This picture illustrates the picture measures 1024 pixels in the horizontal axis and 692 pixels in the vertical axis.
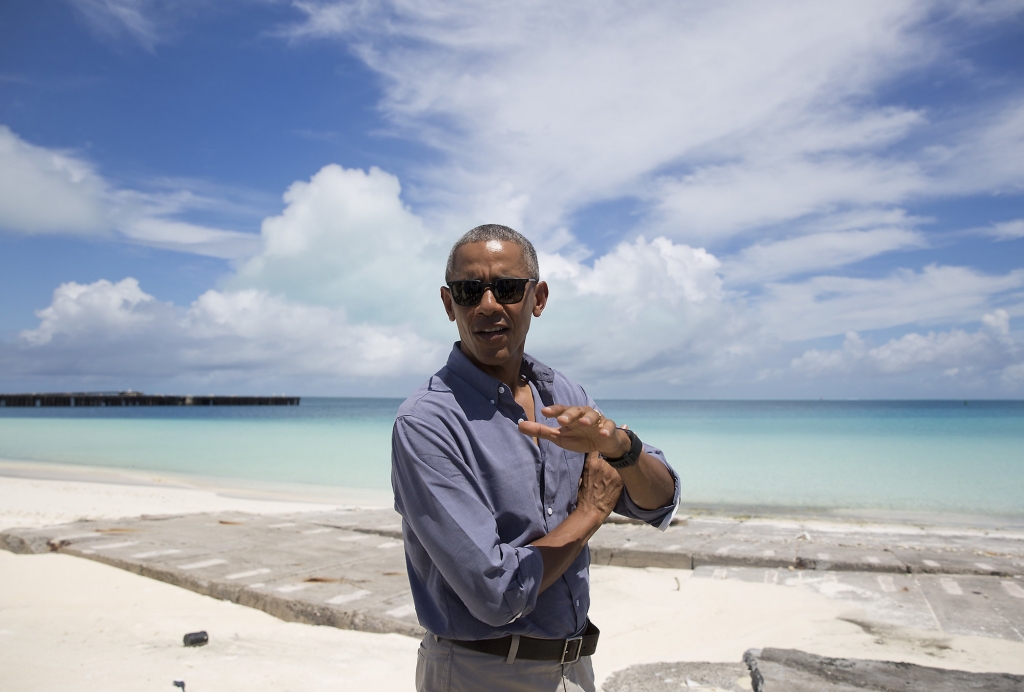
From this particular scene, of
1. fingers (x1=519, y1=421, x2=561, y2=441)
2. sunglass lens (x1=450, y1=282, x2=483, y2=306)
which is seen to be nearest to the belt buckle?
fingers (x1=519, y1=421, x2=561, y2=441)

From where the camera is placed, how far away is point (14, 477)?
1744 cm

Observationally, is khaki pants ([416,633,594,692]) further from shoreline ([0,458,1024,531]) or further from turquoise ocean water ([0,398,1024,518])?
turquoise ocean water ([0,398,1024,518])

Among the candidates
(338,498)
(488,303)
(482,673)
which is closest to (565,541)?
(482,673)

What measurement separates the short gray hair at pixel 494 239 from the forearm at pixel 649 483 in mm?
568

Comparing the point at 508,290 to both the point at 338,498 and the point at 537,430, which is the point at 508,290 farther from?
the point at 338,498

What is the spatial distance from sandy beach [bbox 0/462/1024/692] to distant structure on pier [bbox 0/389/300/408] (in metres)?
96.8

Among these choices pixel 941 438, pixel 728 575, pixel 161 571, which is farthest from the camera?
pixel 941 438

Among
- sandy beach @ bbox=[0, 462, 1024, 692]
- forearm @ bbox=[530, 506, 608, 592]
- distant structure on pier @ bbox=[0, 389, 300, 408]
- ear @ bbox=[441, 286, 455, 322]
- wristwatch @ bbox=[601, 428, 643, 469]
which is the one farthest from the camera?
distant structure on pier @ bbox=[0, 389, 300, 408]

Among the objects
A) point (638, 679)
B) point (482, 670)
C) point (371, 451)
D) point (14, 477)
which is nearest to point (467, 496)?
point (482, 670)

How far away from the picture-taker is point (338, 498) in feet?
51.3

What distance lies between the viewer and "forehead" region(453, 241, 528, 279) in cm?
181

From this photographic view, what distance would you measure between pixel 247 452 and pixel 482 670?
95.3 feet

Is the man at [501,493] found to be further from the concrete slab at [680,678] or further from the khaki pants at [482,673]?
the concrete slab at [680,678]

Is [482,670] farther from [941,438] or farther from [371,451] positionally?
[941,438]
